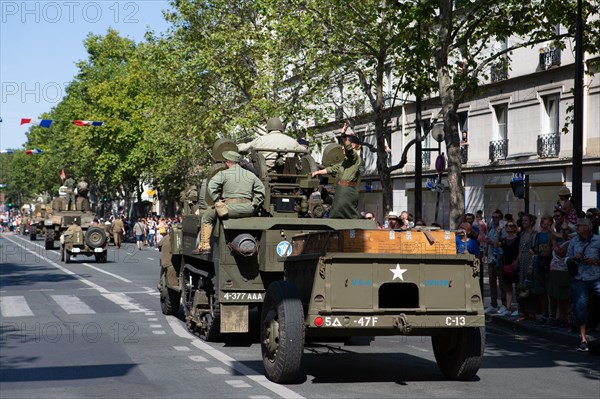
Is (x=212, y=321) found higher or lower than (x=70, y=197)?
lower

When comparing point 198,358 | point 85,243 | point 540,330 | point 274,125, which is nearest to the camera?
point 198,358

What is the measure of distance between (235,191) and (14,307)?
24.4 ft

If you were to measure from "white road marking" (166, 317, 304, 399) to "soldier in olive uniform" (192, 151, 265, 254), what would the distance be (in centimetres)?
152

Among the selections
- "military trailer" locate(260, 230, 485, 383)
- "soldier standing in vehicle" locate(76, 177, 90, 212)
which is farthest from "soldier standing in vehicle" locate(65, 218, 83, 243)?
"military trailer" locate(260, 230, 485, 383)

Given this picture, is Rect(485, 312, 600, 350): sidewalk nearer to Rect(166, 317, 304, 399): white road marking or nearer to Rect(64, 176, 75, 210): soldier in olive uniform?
Rect(166, 317, 304, 399): white road marking

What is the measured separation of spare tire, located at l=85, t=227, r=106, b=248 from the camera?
1441 inches

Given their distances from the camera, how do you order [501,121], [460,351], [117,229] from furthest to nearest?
[117,229] < [501,121] < [460,351]

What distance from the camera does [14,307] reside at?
18.7m

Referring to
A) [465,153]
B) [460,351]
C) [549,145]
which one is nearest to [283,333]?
[460,351]

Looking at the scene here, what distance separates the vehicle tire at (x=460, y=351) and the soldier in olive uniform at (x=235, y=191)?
3375 millimetres

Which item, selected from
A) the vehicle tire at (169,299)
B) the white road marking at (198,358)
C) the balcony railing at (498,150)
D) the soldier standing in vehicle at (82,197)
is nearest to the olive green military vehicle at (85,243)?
the soldier standing in vehicle at (82,197)

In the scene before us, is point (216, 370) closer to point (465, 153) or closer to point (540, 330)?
point (540, 330)

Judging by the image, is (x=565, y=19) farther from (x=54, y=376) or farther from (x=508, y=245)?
(x=54, y=376)

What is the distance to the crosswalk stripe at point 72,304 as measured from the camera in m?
18.0
